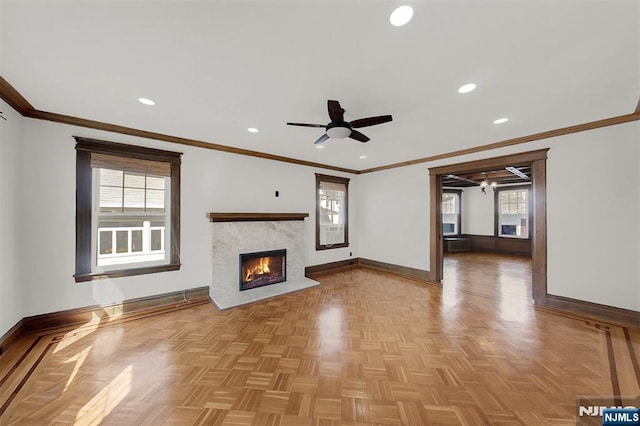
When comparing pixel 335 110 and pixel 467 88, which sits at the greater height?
pixel 467 88

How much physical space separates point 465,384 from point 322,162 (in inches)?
169

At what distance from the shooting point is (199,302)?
141 inches

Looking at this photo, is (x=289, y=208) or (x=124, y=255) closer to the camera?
(x=124, y=255)

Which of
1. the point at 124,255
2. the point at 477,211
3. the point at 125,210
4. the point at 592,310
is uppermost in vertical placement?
the point at 477,211

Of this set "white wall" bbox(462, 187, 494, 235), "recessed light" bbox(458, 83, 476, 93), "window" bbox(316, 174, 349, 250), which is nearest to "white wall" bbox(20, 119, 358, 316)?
"window" bbox(316, 174, 349, 250)

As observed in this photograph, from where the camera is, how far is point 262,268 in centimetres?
429

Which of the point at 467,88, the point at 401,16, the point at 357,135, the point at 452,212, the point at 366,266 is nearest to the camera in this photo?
the point at 401,16

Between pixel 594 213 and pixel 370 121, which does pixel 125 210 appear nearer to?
pixel 370 121

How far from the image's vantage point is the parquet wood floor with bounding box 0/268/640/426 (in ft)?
5.23

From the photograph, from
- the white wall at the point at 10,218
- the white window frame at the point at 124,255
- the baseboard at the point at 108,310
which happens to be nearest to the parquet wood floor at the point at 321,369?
the baseboard at the point at 108,310

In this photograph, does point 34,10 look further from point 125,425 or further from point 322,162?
point 322,162

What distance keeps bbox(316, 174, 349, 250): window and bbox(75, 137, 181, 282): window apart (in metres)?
2.89

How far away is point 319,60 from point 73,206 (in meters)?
3.46

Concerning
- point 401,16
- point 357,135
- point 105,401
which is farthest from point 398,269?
point 105,401
